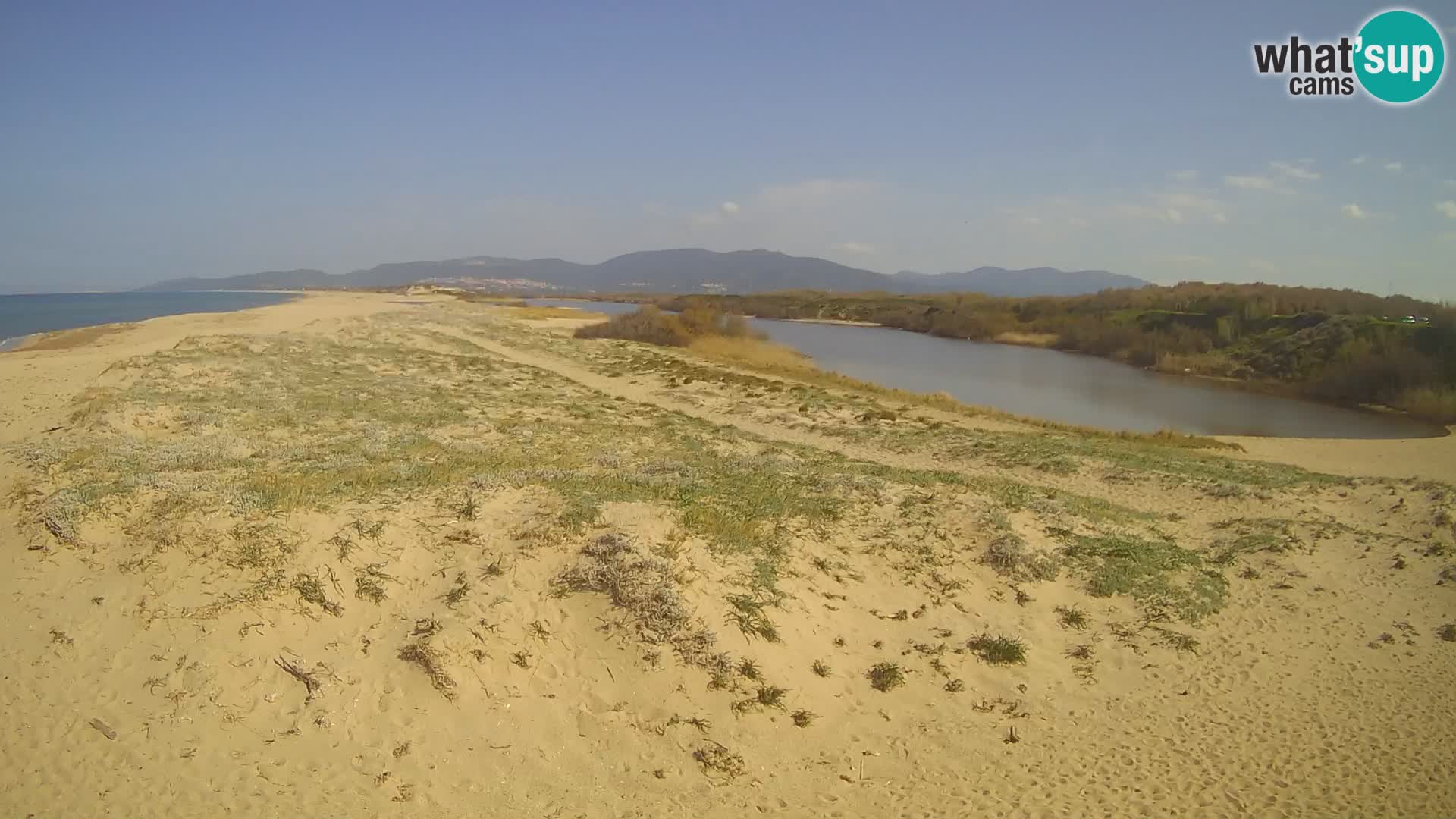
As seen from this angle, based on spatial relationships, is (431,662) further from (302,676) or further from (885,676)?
(885,676)

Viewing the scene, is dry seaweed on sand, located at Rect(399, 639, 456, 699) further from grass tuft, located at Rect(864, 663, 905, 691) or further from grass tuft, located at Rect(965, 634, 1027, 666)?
grass tuft, located at Rect(965, 634, 1027, 666)

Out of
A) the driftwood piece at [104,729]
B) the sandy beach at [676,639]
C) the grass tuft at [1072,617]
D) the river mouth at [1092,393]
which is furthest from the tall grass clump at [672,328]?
the driftwood piece at [104,729]

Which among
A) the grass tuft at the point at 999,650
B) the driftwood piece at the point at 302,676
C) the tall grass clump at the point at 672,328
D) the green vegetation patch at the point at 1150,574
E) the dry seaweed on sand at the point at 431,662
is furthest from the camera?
the tall grass clump at the point at 672,328

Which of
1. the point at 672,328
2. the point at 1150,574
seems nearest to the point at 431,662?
the point at 1150,574

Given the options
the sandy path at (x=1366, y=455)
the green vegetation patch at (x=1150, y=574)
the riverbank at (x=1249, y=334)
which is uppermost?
the riverbank at (x=1249, y=334)

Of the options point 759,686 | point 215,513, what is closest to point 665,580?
point 759,686

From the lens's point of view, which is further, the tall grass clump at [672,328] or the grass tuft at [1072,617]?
the tall grass clump at [672,328]

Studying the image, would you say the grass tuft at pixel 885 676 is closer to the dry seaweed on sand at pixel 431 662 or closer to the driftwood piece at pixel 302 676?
the dry seaweed on sand at pixel 431 662
